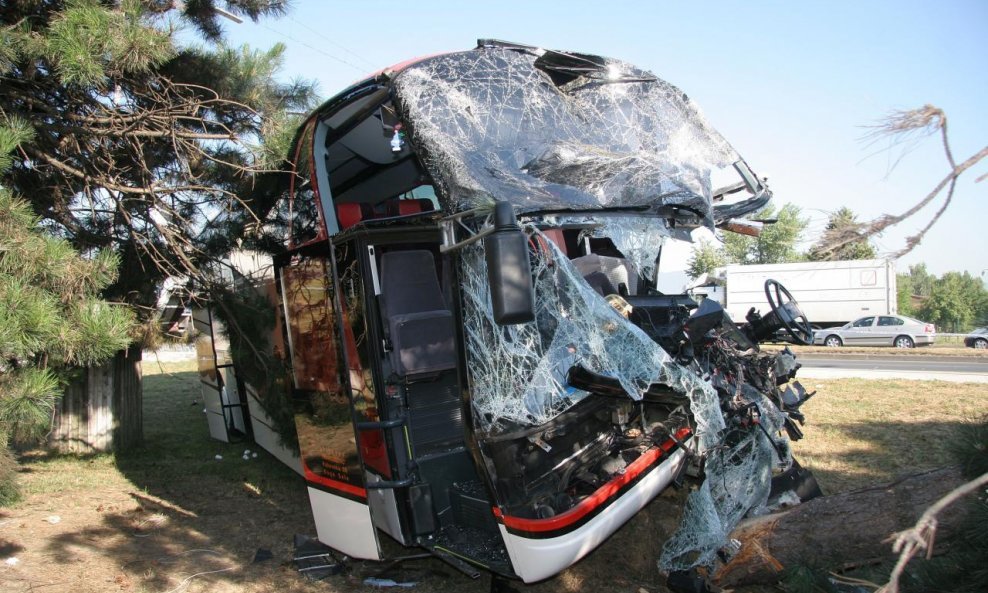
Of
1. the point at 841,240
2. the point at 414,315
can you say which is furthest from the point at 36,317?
the point at 841,240

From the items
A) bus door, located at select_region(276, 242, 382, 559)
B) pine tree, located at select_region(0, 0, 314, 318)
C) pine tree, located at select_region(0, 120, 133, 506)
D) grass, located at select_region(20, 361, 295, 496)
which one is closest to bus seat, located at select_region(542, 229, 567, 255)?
bus door, located at select_region(276, 242, 382, 559)

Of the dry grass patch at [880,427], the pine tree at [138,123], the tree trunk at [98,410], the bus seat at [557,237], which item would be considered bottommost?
the dry grass patch at [880,427]

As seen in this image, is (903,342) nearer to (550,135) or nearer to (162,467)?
(550,135)

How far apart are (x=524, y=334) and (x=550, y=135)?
4.81ft

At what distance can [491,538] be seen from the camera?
4285 mm

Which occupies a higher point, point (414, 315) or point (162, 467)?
point (414, 315)

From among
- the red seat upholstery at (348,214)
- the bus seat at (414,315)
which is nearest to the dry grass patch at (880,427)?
the bus seat at (414,315)

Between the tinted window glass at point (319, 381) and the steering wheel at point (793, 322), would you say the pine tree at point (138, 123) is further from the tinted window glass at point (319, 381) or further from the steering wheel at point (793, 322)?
the steering wheel at point (793, 322)

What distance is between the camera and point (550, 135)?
438 cm

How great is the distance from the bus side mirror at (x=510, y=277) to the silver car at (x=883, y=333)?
936 inches

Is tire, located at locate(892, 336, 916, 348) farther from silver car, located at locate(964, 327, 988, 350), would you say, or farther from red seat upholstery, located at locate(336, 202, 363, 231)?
red seat upholstery, located at locate(336, 202, 363, 231)

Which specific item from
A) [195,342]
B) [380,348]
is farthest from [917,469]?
[195,342]

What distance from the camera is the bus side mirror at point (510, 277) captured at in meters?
2.99

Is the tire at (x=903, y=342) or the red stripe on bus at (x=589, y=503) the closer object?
the red stripe on bus at (x=589, y=503)
